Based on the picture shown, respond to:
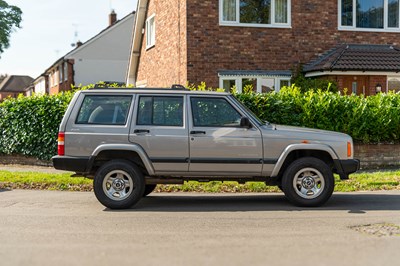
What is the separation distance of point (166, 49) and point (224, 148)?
11588 millimetres

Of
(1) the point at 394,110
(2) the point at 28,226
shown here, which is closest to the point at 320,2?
(1) the point at 394,110

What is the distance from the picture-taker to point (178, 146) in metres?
8.36

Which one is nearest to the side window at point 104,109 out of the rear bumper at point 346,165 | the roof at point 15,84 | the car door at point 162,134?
the car door at point 162,134

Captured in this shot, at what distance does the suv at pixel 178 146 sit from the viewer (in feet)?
A: 27.3

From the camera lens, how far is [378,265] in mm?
5121

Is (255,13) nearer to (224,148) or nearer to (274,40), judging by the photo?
(274,40)

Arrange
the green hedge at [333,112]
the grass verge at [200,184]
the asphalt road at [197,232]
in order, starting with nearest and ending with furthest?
→ the asphalt road at [197,232], the grass verge at [200,184], the green hedge at [333,112]

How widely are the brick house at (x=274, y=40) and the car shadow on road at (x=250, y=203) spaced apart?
7578 millimetres

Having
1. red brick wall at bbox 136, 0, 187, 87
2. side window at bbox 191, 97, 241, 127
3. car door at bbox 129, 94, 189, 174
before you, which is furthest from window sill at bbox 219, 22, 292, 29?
car door at bbox 129, 94, 189, 174

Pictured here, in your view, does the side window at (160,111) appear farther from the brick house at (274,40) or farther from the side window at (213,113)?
the brick house at (274,40)

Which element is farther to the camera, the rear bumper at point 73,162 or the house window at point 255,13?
the house window at point 255,13

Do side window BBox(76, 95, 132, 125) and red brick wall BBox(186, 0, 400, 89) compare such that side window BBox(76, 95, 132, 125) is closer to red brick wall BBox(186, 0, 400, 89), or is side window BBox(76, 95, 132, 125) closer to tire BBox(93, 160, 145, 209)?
tire BBox(93, 160, 145, 209)

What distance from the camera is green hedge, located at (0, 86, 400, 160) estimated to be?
43.8 ft

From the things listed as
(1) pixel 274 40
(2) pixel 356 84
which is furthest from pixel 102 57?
(2) pixel 356 84
